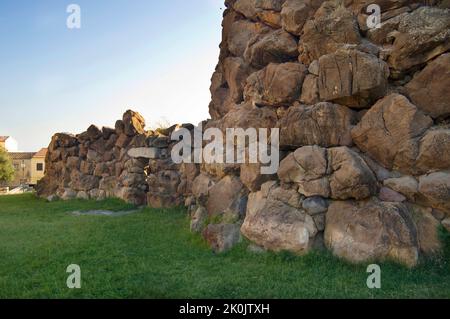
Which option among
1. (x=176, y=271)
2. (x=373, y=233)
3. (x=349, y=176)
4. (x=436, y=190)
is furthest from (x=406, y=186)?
(x=176, y=271)

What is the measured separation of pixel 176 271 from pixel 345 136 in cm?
367

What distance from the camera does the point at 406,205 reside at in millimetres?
6082

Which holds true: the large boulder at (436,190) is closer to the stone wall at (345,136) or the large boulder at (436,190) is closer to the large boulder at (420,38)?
the stone wall at (345,136)

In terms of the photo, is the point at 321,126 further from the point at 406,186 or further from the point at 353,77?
the point at 406,186

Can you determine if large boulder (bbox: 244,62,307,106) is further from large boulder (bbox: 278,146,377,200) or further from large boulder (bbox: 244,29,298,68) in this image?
large boulder (bbox: 278,146,377,200)

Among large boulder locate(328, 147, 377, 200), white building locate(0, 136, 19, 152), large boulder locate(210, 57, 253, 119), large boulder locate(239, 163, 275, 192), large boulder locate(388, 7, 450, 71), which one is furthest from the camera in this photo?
white building locate(0, 136, 19, 152)

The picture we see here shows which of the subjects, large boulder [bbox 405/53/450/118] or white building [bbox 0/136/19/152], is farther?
white building [bbox 0/136/19/152]

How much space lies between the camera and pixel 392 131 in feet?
20.8

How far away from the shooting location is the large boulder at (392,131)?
6.19 metres

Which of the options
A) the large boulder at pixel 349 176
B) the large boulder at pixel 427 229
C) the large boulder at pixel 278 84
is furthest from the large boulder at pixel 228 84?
the large boulder at pixel 427 229

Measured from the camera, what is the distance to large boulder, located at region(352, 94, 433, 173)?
619 centimetres

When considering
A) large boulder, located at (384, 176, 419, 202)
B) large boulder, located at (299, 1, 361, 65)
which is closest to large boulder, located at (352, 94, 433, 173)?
large boulder, located at (384, 176, 419, 202)

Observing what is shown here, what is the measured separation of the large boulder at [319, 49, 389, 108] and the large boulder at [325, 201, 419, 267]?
1882 mm

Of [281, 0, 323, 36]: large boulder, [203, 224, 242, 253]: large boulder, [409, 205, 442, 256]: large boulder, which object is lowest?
[203, 224, 242, 253]: large boulder
